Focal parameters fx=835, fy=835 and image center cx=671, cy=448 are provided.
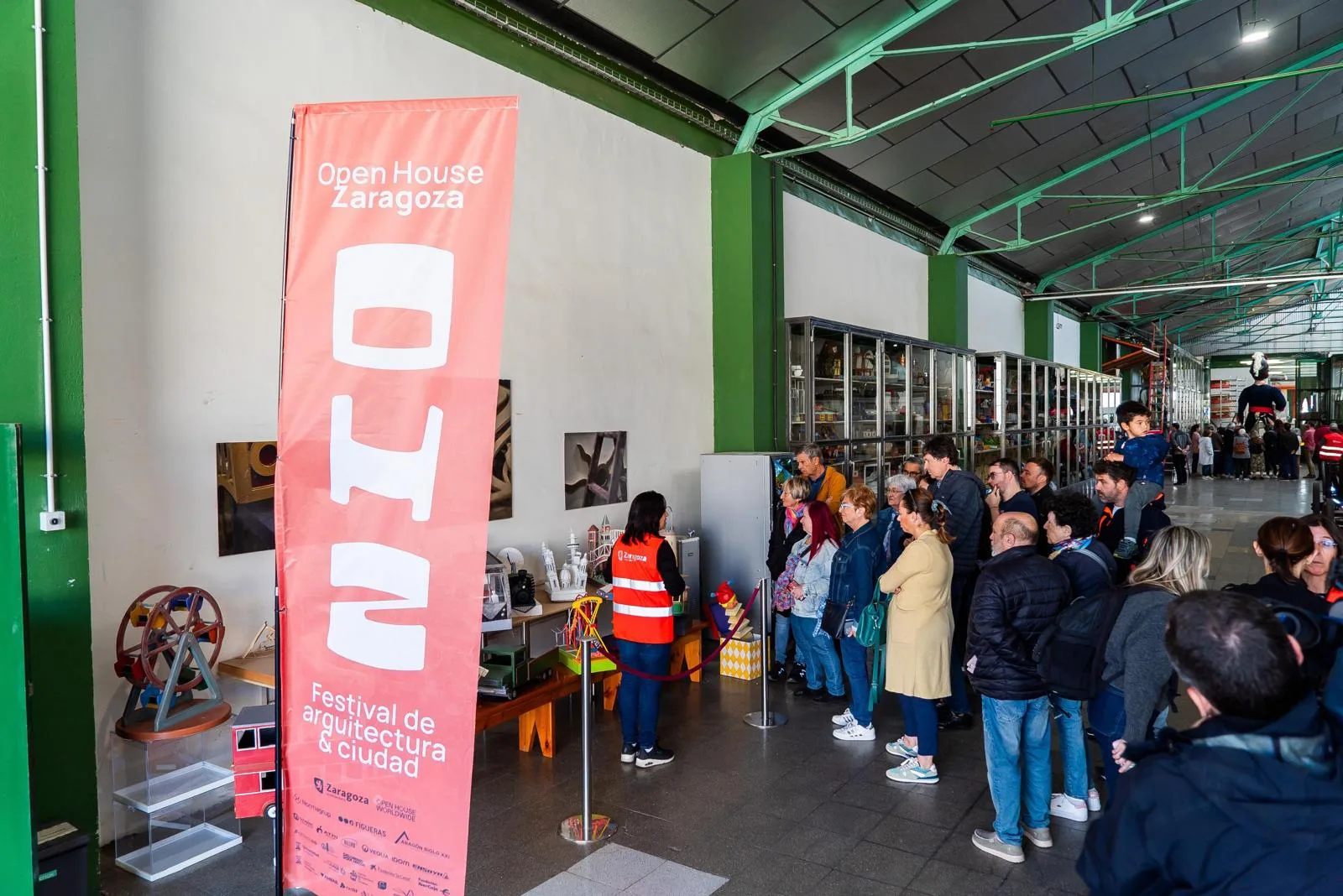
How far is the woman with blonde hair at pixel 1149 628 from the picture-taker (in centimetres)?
281

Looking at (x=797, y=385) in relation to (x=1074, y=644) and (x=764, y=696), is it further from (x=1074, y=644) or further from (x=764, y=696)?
(x=1074, y=644)

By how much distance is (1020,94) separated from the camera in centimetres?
796

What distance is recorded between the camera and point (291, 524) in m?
2.19

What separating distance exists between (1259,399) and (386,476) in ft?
70.6

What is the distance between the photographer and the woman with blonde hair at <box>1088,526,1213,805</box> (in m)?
2.81

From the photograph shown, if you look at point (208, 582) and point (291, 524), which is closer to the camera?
point (291, 524)

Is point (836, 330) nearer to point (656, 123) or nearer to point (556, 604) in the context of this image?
point (656, 123)

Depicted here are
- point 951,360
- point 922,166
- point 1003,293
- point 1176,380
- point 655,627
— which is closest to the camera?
point 655,627

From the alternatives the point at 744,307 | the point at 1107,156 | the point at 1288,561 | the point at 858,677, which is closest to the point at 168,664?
the point at 858,677

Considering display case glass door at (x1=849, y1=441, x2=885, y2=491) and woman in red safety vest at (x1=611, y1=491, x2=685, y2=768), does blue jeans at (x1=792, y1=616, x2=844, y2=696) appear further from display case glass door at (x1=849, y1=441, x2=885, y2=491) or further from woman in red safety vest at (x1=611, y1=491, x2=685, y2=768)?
display case glass door at (x1=849, y1=441, x2=885, y2=491)

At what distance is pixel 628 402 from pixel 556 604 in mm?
1887

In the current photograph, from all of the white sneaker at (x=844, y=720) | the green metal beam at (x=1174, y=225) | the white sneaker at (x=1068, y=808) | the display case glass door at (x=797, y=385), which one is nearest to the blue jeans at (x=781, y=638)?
the white sneaker at (x=844, y=720)

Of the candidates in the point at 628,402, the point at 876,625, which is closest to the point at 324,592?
the point at 876,625

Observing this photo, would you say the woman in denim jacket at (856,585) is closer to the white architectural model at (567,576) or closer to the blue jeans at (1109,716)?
the blue jeans at (1109,716)
